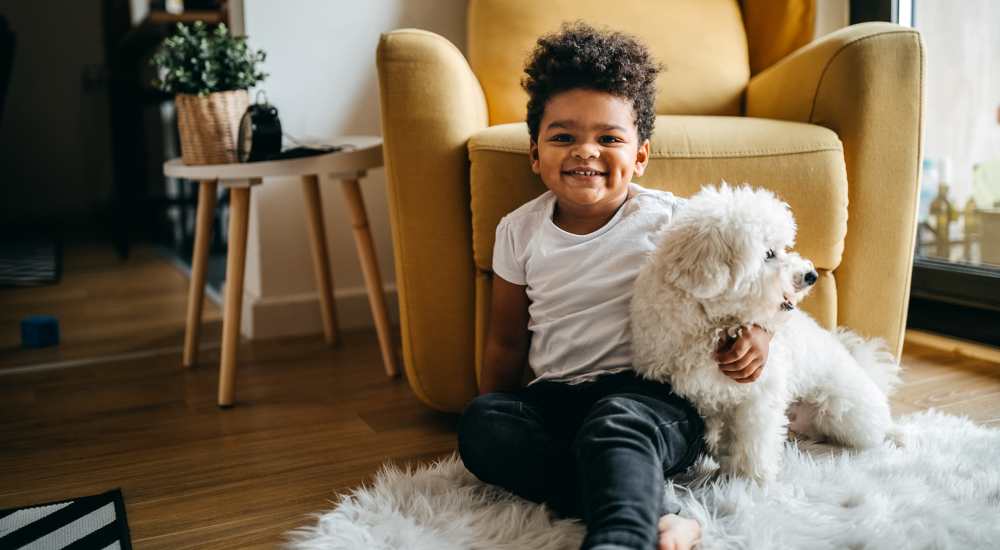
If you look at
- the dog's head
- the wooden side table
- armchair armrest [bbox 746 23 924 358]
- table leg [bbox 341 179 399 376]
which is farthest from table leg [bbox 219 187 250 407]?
armchair armrest [bbox 746 23 924 358]

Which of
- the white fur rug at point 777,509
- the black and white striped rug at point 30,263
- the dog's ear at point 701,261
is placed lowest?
the black and white striped rug at point 30,263

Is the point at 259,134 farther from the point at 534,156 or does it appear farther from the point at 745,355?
the point at 745,355

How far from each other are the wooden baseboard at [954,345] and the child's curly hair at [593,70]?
1.08 meters

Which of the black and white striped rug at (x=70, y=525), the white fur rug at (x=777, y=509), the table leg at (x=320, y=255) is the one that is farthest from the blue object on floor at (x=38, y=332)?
the white fur rug at (x=777, y=509)

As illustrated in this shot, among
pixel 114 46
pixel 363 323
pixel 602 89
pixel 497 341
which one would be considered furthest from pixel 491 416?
pixel 114 46

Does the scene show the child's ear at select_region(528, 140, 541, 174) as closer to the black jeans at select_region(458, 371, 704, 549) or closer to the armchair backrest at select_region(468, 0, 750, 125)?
the black jeans at select_region(458, 371, 704, 549)

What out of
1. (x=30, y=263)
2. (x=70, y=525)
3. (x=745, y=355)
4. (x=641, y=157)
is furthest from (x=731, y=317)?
(x=30, y=263)

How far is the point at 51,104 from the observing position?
5.23 meters

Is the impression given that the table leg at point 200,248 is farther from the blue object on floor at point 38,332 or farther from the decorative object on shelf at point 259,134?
the blue object on floor at point 38,332

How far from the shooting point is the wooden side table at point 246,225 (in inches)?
65.1

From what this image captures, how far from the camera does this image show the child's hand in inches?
41.3

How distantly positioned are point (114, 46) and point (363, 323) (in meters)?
2.74

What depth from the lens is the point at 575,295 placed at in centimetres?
120

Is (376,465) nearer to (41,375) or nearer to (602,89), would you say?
(602,89)
